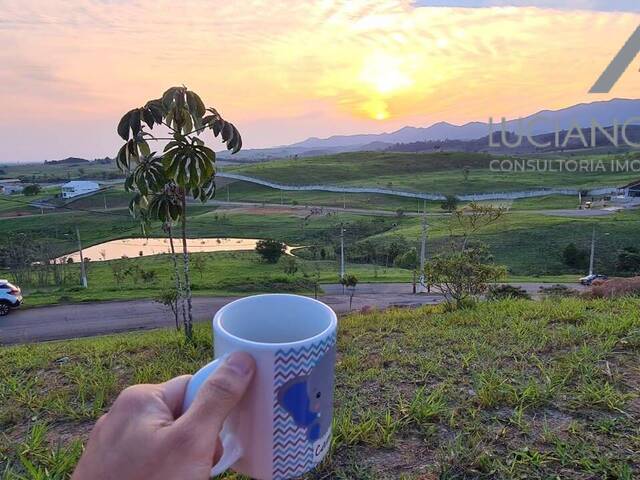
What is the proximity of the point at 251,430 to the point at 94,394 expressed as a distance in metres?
2.14

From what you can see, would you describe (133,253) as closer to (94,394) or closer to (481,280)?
(481,280)

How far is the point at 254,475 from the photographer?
91 centimetres

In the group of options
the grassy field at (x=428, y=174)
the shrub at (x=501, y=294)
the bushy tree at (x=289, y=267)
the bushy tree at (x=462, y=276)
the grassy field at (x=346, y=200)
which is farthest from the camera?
the grassy field at (x=428, y=174)

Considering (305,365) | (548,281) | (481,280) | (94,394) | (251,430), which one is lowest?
(548,281)

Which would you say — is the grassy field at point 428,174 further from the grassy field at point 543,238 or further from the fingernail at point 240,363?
the fingernail at point 240,363

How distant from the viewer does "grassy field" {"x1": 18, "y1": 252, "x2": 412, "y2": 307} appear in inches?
661

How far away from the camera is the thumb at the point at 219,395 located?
2.61 ft

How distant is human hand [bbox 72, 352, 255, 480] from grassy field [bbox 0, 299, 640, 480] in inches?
40.7

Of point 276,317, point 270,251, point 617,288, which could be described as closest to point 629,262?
point 270,251

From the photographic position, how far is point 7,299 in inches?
532

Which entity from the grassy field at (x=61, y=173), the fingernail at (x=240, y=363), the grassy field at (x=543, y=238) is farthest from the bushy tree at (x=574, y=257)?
the grassy field at (x=61, y=173)

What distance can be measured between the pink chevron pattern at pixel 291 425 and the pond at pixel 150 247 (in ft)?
90.9

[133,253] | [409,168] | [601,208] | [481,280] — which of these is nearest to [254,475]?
[481,280]

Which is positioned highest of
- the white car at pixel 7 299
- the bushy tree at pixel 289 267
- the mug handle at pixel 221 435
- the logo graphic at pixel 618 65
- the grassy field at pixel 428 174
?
the logo graphic at pixel 618 65
